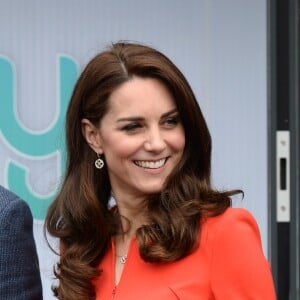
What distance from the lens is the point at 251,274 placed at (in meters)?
2.06

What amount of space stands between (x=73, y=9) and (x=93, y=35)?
153 millimetres

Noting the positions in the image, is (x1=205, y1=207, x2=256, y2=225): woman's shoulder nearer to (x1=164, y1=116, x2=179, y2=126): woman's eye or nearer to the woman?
the woman

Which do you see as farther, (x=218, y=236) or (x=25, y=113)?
(x=25, y=113)

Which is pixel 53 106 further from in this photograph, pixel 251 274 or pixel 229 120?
pixel 251 274

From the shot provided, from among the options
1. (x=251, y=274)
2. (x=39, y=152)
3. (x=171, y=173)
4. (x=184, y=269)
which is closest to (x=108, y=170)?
(x=171, y=173)

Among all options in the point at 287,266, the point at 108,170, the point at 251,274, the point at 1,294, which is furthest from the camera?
the point at 287,266

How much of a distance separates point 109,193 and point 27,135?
61.3 inches

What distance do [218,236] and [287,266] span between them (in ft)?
6.30

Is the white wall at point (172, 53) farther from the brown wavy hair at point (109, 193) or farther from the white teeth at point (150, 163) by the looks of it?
the white teeth at point (150, 163)

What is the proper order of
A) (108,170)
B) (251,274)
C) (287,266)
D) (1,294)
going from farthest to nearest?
(287,266)
(108,170)
(1,294)
(251,274)

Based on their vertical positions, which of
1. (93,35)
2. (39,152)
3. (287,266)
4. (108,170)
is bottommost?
(287,266)

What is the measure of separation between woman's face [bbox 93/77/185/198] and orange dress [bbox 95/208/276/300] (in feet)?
0.67

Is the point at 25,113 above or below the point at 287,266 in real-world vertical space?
above

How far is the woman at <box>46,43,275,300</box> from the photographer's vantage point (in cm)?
212
